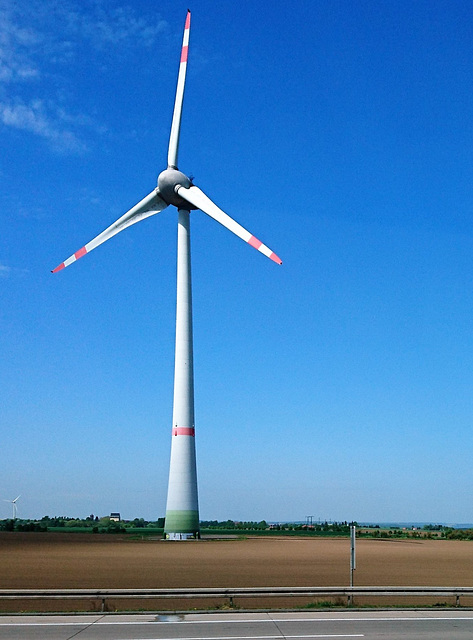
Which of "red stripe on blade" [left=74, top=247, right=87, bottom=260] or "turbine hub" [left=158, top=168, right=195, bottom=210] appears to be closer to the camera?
"red stripe on blade" [left=74, top=247, right=87, bottom=260]

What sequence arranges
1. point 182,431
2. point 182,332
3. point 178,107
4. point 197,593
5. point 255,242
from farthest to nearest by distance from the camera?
point 178,107
point 182,332
point 182,431
point 255,242
point 197,593

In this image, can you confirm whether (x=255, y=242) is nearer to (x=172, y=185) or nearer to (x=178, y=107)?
(x=172, y=185)

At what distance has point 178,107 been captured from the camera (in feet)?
237

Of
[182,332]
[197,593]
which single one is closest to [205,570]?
[197,593]

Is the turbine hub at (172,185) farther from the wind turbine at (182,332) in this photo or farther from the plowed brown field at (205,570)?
the plowed brown field at (205,570)

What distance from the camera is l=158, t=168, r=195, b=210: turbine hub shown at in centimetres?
6919

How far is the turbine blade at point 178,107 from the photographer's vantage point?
71688mm

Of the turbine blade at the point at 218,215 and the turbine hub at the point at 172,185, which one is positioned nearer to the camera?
the turbine blade at the point at 218,215

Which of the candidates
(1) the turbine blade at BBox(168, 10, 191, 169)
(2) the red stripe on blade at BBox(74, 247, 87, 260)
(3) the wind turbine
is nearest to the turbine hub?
(3) the wind turbine

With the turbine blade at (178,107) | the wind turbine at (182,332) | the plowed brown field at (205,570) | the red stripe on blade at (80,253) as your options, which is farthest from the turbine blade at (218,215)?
the plowed brown field at (205,570)

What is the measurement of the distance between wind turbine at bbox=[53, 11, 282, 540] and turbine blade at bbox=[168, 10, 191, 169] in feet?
6.86

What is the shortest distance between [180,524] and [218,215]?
28.0 m

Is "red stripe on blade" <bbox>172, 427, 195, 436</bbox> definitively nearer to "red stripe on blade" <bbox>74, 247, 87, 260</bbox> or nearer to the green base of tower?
the green base of tower

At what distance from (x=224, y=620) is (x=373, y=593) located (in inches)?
193
